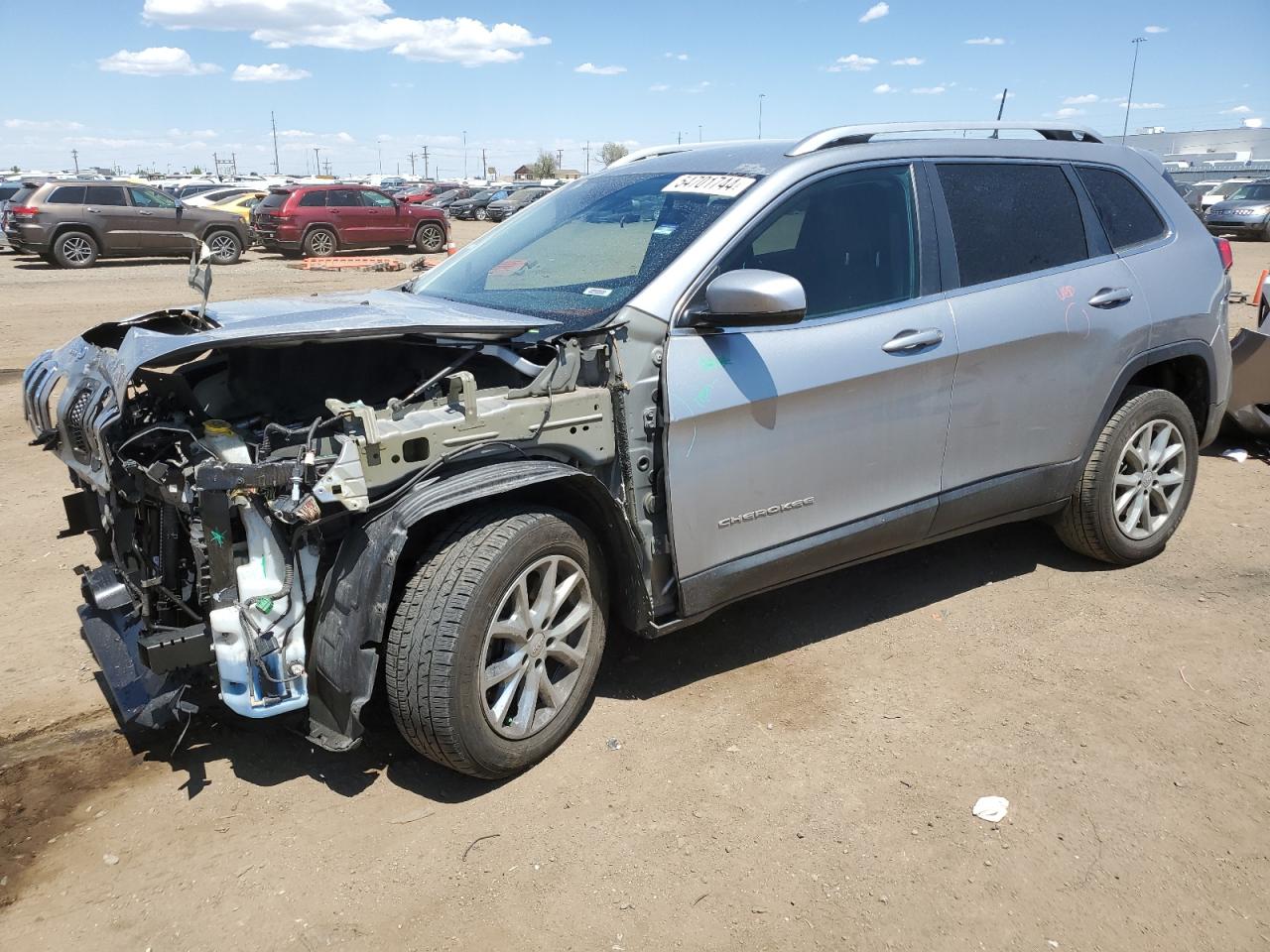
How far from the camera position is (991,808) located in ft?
9.83

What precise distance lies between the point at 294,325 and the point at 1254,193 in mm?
30524

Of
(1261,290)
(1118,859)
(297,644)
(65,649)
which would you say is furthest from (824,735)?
(1261,290)

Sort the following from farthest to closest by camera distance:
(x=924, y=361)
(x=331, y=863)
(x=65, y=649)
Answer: (x=65, y=649)
(x=924, y=361)
(x=331, y=863)

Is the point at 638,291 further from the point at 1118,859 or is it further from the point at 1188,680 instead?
the point at 1188,680

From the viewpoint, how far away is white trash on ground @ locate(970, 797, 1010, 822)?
2.96 meters

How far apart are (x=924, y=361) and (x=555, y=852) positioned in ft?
7.11

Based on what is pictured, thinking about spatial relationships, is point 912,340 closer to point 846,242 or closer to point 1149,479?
point 846,242

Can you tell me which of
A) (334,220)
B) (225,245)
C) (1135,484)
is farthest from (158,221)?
(1135,484)

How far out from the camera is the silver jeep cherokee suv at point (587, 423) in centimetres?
279

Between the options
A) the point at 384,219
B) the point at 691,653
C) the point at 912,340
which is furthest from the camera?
the point at 384,219

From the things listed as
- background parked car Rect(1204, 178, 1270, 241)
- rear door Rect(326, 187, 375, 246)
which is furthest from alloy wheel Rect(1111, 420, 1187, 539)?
background parked car Rect(1204, 178, 1270, 241)

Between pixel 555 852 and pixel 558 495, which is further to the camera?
pixel 558 495

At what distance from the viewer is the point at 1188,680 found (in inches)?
148

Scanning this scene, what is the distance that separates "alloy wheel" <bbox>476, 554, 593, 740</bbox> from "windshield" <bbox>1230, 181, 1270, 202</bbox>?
29.4 meters
